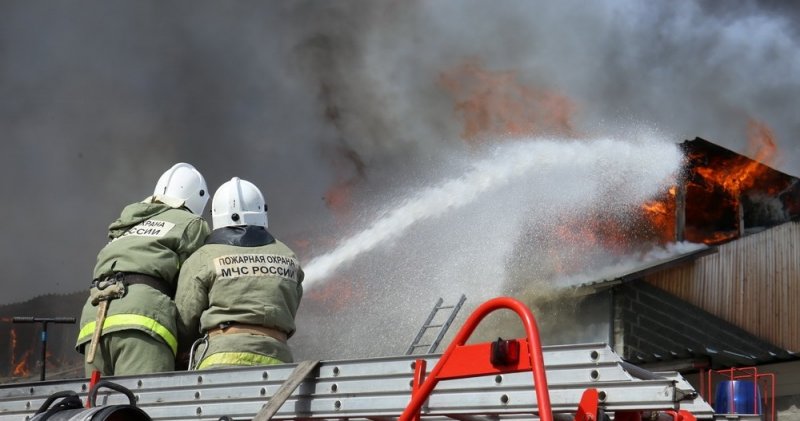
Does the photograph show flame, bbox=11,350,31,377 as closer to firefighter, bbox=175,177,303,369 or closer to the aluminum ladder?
the aluminum ladder

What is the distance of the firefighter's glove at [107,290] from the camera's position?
5.90 metres

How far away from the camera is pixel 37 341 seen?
57.5ft

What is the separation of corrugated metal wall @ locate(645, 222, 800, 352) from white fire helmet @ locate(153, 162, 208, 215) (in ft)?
33.3

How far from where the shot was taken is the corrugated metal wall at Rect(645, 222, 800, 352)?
50.2 feet

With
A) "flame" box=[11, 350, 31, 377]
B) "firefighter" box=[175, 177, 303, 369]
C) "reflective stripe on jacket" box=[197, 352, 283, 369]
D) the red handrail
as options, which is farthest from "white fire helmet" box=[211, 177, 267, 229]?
"flame" box=[11, 350, 31, 377]

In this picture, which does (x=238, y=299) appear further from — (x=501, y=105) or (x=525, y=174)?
(x=501, y=105)

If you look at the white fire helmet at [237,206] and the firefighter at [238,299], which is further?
the white fire helmet at [237,206]

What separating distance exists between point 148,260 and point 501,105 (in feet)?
46.1

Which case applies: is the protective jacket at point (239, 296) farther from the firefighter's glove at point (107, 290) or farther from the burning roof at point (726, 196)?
the burning roof at point (726, 196)

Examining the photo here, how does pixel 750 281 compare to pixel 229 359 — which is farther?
pixel 750 281

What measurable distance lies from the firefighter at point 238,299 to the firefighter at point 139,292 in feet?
0.51

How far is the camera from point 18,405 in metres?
4.96

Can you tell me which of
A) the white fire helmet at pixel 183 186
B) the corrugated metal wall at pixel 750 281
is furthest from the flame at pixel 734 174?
the white fire helmet at pixel 183 186

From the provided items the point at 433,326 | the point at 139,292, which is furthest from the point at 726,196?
the point at 139,292
